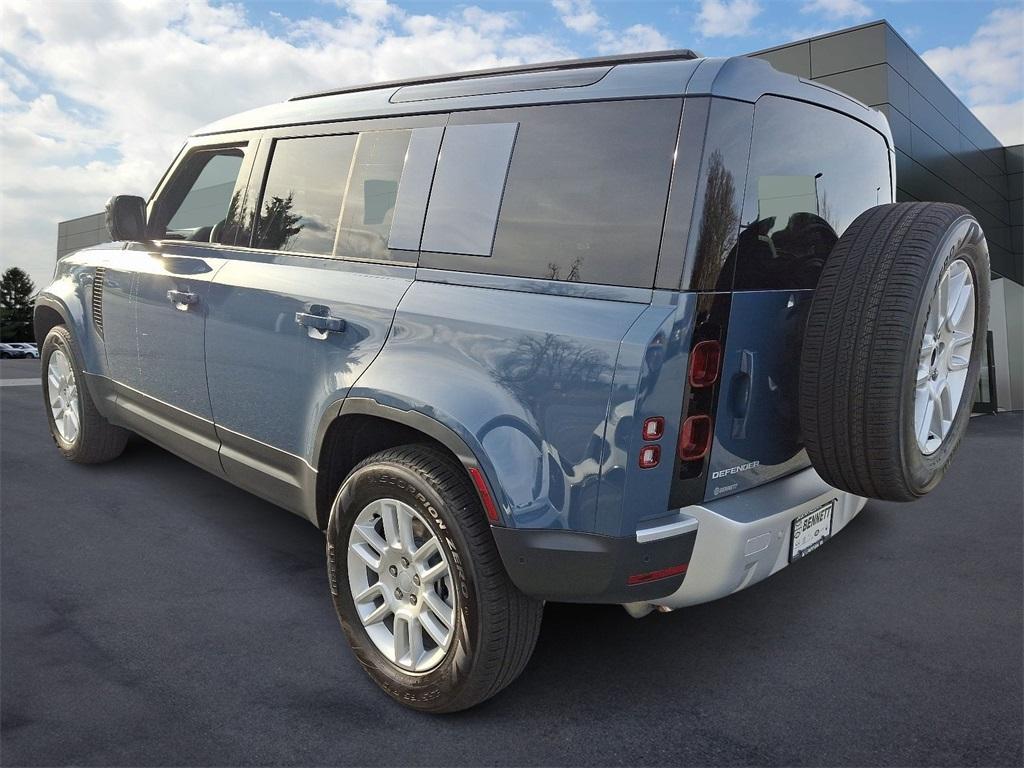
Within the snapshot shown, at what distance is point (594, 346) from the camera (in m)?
1.99

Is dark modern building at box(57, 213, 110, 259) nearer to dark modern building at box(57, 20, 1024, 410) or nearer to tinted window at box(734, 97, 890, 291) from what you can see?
dark modern building at box(57, 20, 1024, 410)

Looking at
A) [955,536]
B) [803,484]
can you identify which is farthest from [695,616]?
[955,536]

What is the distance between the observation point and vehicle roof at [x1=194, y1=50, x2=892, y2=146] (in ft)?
6.94

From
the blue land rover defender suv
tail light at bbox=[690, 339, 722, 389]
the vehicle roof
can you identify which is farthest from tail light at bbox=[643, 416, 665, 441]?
the vehicle roof

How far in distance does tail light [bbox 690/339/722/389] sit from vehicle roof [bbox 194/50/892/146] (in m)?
0.67

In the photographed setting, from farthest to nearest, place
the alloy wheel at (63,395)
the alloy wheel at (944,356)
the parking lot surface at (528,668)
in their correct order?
the alloy wheel at (63,395), the alloy wheel at (944,356), the parking lot surface at (528,668)

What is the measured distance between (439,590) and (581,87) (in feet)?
5.16

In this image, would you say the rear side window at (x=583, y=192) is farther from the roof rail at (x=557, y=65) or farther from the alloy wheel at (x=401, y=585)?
the alloy wheel at (x=401, y=585)

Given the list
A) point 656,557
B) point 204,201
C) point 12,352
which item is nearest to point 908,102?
point 204,201

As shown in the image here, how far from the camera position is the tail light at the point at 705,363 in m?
2.02

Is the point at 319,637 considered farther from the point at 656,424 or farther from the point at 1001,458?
the point at 1001,458

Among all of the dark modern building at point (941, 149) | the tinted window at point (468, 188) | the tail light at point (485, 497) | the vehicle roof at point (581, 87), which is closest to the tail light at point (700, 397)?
the tail light at point (485, 497)

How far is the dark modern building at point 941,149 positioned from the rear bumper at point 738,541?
776cm

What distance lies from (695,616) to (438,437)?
57.4 inches
